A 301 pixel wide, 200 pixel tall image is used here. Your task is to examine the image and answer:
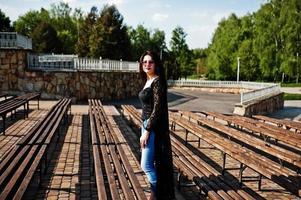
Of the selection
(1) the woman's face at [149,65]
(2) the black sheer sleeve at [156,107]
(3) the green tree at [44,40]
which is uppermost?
(3) the green tree at [44,40]

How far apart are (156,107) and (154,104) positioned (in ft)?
0.13

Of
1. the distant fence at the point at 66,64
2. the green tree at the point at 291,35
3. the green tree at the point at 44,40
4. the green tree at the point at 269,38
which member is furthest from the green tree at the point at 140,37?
the distant fence at the point at 66,64

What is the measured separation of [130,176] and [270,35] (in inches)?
1715

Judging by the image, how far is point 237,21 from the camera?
55719 millimetres

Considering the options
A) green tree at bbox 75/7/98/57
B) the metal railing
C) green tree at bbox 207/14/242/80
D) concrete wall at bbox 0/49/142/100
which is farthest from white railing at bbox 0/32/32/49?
green tree at bbox 207/14/242/80

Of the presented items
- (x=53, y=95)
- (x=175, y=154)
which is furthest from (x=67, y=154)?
(x=53, y=95)

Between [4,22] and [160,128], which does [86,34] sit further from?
[160,128]

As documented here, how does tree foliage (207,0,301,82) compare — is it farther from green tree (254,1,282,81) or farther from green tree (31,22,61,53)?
green tree (31,22,61,53)

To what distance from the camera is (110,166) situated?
4.68 metres

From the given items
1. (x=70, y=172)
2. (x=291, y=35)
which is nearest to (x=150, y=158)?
A: (x=70, y=172)

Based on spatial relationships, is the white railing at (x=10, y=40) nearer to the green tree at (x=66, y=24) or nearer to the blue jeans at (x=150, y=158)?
the blue jeans at (x=150, y=158)

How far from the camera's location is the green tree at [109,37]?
44.2m

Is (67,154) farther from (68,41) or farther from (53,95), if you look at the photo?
(68,41)

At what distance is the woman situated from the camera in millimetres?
3807
